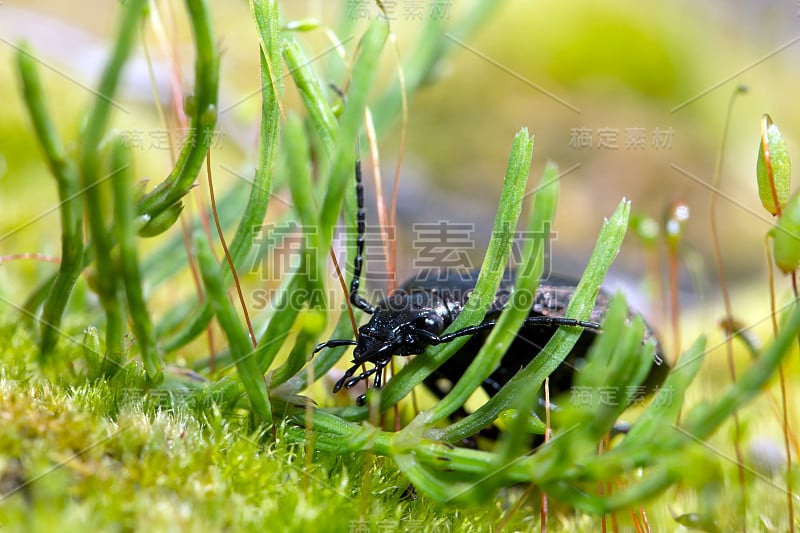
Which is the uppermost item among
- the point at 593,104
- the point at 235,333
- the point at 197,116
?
the point at 593,104

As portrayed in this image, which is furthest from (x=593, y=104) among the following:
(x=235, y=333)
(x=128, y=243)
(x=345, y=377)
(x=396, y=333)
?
(x=128, y=243)

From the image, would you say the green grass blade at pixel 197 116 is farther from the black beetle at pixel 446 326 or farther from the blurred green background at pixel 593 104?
the blurred green background at pixel 593 104

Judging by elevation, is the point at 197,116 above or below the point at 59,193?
above

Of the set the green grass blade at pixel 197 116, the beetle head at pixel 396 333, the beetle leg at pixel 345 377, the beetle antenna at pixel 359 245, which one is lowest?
the beetle leg at pixel 345 377

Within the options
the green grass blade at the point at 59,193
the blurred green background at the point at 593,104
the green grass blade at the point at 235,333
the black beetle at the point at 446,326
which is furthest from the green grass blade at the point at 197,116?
the blurred green background at the point at 593,104

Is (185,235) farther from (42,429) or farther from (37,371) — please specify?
(42,429)

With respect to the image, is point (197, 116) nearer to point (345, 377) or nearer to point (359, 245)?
point (359, 245)

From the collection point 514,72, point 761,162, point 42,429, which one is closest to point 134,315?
point 42,429

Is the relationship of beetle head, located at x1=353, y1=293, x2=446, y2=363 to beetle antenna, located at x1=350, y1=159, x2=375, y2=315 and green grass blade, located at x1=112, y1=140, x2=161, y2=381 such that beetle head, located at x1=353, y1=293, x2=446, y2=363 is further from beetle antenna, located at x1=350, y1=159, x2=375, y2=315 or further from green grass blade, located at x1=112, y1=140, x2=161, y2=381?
green grass blade, located at x1=112, y1=140, x2=161, y2=381
